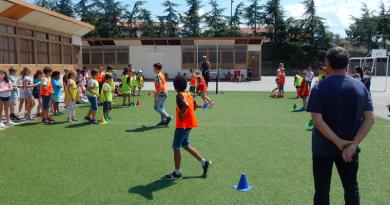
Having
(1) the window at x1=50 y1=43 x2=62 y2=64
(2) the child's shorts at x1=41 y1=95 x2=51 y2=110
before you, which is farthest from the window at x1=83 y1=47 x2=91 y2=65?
(2) the child's shorts at x1=41 y1=95 x2=51 y2=110

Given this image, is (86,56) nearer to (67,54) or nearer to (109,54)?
(109,54)

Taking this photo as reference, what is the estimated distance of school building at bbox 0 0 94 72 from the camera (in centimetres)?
1638

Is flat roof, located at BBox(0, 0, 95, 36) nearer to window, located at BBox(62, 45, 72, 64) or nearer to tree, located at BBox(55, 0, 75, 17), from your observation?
window, located at BBox(62, 45, 72, 64)

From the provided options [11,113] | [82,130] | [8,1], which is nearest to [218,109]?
[82,130]

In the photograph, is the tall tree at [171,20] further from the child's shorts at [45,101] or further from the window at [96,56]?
the child's shorts at [45,101]

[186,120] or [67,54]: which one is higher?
[67,54]

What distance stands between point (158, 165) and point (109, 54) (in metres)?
34.3

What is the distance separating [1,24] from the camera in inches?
632

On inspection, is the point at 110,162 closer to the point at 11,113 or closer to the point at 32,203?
the point at 32,203

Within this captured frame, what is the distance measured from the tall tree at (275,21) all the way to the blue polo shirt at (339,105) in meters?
59.9

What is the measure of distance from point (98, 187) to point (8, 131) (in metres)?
5.53

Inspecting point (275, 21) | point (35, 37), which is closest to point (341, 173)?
point (35, 37)

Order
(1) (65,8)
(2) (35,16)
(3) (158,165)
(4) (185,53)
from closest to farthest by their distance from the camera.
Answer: (3) (158,165) → (2) (35,16) → (4) (185,53) → (1) (65,8)

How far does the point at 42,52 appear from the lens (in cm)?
2022
